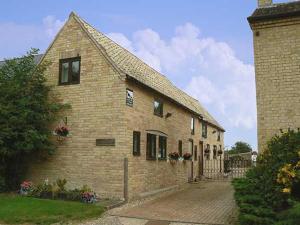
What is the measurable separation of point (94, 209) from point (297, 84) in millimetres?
8306

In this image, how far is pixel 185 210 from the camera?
45.3 ft

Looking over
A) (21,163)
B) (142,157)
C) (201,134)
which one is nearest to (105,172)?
(142,157)

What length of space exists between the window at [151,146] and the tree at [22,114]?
449 cm

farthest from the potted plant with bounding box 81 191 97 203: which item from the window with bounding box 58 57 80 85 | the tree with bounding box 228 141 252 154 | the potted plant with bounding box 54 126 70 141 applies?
the tree with bounding box 228 141 252 154

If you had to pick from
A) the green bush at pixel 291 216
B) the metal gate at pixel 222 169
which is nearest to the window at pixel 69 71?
the green bush at pixel 291 216

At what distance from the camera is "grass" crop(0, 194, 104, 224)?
37.3ft

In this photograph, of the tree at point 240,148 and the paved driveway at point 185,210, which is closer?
the paved driveway at point 185,210

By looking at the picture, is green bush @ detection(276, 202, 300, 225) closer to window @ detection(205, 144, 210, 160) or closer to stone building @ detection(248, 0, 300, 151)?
stone building @ detection(248, 0, 300, 151)

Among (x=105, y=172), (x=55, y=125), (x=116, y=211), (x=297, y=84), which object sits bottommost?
(x=116, y=211)

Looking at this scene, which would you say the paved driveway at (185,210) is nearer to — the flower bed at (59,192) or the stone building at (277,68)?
the flower bed at (59,192)

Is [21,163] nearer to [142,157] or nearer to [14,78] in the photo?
[14,78]

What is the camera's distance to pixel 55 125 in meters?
17.7

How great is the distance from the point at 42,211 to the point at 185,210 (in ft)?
16.8

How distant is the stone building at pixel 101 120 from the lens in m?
15.9
